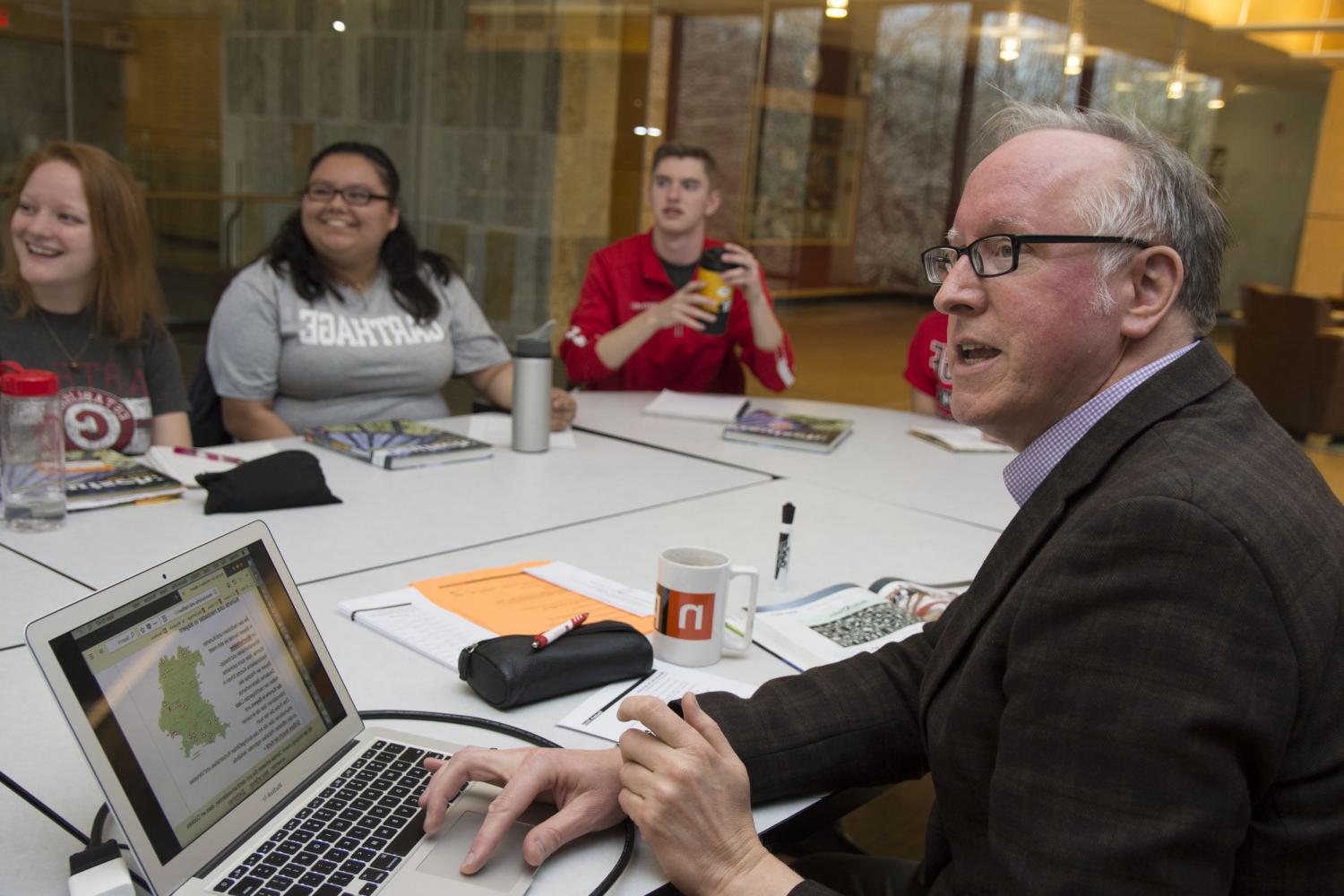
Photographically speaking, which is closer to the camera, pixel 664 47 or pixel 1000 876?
pixel 1000 876

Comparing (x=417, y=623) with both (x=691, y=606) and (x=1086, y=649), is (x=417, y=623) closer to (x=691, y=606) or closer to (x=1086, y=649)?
(x=691, y=606)

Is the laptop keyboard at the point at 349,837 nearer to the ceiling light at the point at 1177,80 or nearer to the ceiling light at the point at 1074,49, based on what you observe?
the ceiling light at the point at 1074,49

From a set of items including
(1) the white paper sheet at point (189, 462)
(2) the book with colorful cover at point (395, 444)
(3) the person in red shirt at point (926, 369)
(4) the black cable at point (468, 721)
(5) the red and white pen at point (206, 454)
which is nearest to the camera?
(4) the black cable at point (468, 721)

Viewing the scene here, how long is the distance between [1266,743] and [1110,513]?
0.19 meters

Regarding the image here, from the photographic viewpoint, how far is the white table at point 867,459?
8.08 feet

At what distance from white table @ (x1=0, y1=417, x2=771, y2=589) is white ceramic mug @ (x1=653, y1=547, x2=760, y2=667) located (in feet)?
1.81

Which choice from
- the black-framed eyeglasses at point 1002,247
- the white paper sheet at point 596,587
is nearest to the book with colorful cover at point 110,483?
the white paper sheet at point 596,587

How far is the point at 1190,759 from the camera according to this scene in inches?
31.8

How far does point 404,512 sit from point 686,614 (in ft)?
2.70

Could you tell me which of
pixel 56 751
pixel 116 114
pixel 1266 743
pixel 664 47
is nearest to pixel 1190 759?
pixel 1266 743

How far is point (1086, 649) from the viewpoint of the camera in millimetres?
856

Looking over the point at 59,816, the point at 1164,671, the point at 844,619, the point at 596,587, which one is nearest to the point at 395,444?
the point at 596,587

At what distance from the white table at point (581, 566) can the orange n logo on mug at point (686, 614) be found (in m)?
0.06

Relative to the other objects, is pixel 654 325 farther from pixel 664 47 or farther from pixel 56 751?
pixel 664 47
